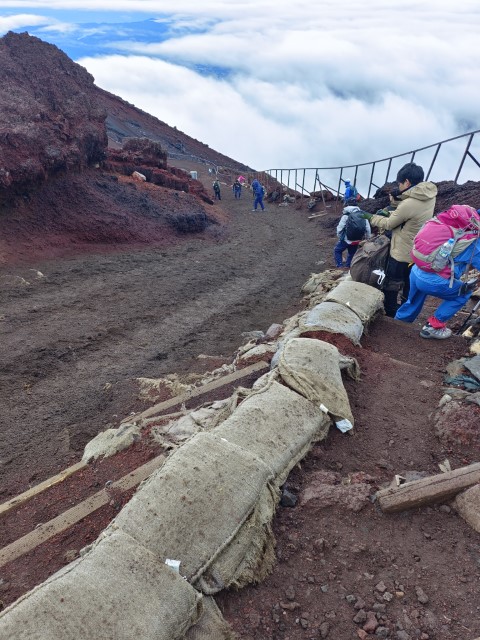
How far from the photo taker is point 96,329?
6418mm

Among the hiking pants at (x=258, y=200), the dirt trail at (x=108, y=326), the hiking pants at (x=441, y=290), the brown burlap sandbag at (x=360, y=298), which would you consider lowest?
the hiking pants at (x=258, y=200)

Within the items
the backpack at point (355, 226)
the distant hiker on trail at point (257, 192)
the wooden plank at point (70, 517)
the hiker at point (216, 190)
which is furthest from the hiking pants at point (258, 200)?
the wooden plank at point (70, 517)

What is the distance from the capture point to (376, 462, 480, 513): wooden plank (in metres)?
2.53

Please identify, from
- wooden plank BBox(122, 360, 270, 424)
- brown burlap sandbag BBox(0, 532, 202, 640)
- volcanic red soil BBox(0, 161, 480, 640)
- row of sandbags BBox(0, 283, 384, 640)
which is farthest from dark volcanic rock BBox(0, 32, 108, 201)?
brown burlap sandbag BBox(0, 532, 202, 640)

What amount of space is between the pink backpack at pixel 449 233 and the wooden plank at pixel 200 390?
6.29ft

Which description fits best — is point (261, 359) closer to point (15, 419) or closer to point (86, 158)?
point (15, 419)

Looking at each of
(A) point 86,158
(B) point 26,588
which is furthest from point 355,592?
(A) point 86,158

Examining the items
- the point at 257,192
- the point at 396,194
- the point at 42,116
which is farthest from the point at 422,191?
the point at 257,192

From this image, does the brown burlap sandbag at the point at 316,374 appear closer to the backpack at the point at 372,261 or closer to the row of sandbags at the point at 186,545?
the row of sandbags at the point at 186,545

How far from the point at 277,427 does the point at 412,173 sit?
139 inches

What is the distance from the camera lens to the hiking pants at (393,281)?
5.36m

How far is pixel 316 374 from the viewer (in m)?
3.33

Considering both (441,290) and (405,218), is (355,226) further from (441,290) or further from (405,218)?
(441,290)

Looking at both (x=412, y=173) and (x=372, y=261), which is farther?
(x=372, y=261)
